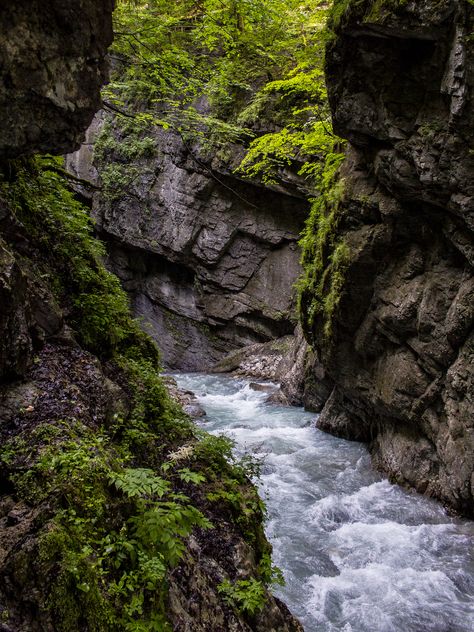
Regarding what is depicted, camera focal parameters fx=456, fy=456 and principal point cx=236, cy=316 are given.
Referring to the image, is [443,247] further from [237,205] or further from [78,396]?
[237,205]

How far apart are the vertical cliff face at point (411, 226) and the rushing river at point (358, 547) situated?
687mm

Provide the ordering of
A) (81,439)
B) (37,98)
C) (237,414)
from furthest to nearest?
(237,414) → (37,98) → (81,439)

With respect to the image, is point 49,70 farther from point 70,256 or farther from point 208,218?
point 208,218

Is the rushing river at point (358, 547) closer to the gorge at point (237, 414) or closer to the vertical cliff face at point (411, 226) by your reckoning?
the gorge at point (237, 414)

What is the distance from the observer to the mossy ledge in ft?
8.83

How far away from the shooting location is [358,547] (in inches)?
283

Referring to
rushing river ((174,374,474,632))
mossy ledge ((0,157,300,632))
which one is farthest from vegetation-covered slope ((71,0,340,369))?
mossy ledge ((0,157,300,632))

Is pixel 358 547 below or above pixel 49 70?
below

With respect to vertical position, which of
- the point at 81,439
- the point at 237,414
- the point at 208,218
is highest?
the point at 208,218

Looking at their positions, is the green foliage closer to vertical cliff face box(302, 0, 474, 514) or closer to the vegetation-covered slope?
vertical cliff face box(302, 0, 474, 514)

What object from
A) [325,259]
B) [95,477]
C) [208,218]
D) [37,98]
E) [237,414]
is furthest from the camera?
[208,218]

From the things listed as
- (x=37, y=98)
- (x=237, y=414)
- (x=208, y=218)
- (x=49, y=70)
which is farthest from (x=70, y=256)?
(x=208, y=218)

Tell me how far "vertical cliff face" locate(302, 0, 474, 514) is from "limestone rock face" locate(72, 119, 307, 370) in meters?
12.0

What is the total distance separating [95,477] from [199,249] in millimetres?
21003
